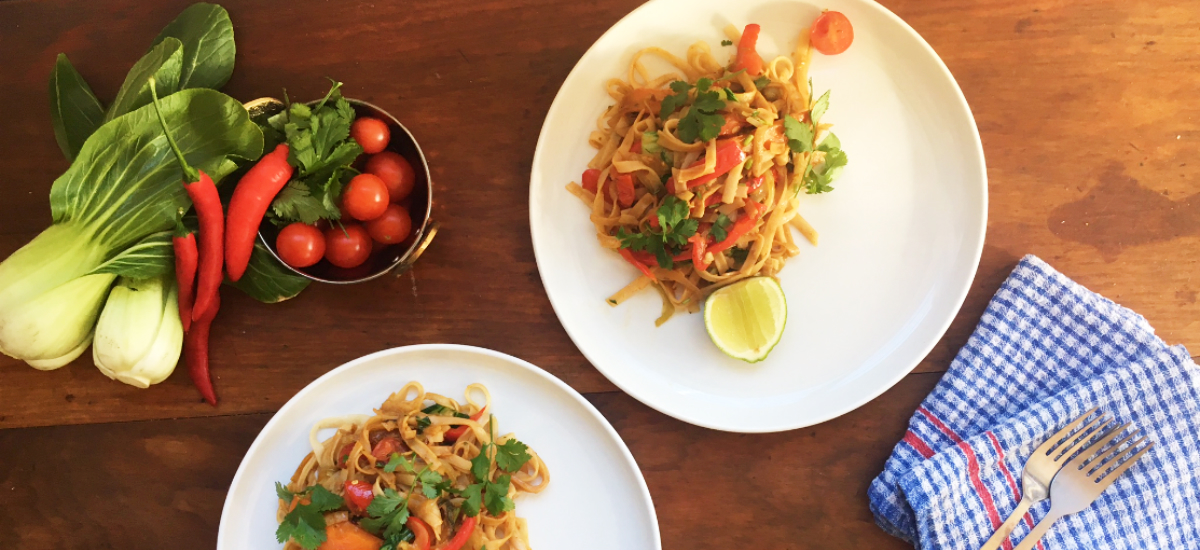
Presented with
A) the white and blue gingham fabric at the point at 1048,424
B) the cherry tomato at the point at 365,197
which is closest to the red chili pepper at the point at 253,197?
the cherry tomato at the point at 365,197

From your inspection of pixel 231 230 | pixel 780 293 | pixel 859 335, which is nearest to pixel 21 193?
pixel 231 230

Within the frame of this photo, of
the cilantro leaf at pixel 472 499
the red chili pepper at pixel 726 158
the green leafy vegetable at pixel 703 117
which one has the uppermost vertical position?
the green leafy vegetable at pixel 703 117

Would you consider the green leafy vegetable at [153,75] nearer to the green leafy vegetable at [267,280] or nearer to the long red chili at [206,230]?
the long red chili at [206,230]

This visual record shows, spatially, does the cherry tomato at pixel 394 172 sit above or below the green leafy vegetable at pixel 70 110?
below

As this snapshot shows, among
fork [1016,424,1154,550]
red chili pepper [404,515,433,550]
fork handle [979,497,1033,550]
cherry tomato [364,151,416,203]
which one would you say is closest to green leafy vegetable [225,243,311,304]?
cherry tomato [364,151,416,203]

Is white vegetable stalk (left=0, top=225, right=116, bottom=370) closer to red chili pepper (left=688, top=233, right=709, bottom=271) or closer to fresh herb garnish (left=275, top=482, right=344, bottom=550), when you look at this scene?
fresh herb garnish (left=275, top=482, right=344, bottom=550)

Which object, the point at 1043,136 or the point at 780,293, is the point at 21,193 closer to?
the point at 780,293
